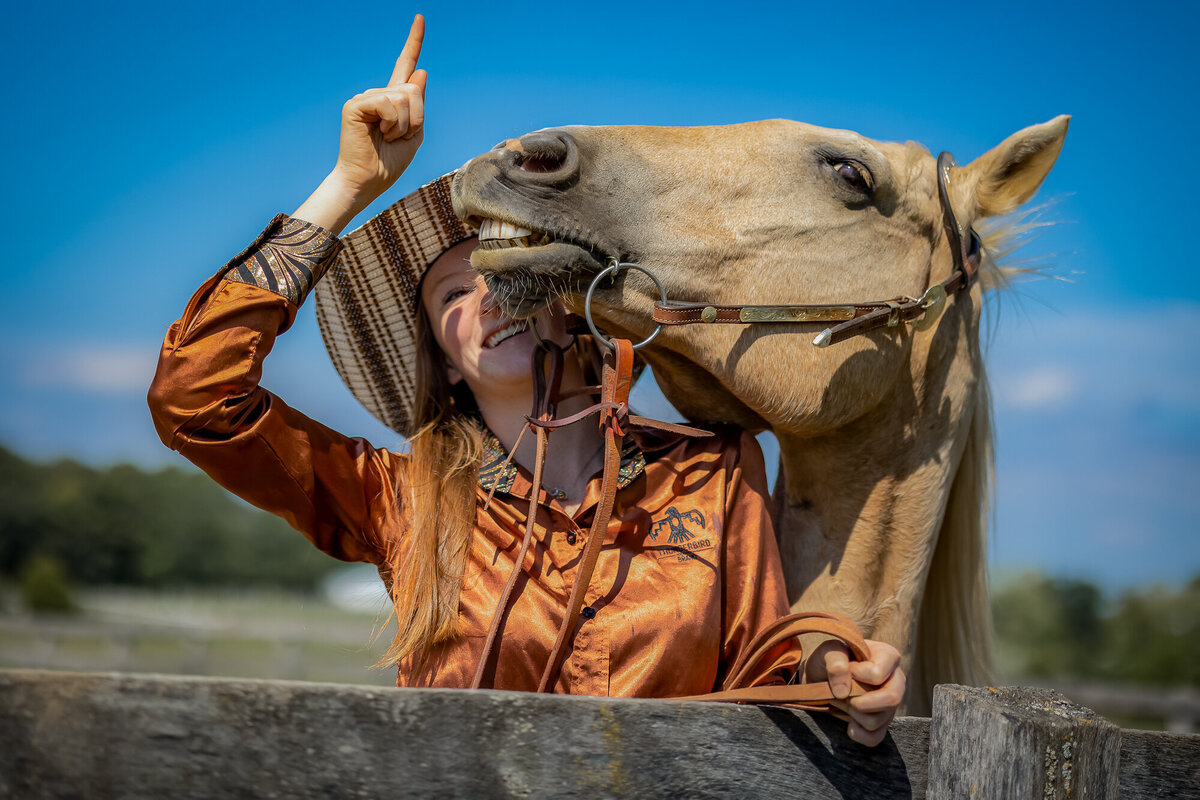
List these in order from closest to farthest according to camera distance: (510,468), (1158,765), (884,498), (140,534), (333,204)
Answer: (1158,765)
(333,204)
(510,468)
(884,498)
(140,534)

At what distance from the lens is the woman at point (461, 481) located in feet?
5.04

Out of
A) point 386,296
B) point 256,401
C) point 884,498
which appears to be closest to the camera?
point 256,401

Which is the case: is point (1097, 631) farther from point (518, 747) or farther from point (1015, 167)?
point (518, 747)

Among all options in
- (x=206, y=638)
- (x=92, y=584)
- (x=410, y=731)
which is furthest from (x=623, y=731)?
(x=92, y=584)

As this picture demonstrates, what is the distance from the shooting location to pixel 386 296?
2121 mm

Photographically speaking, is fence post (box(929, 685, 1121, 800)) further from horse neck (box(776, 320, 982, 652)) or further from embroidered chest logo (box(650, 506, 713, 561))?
horse neck (box(776, 320, 982, 652))

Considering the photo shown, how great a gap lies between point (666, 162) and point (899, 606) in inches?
43.3

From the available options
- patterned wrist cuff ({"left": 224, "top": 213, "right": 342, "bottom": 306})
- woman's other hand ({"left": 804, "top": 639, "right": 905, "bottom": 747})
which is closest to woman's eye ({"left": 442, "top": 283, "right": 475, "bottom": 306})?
patterned wrist cuff ({"left": 224, "top": 213, "right": 342, "bottom": 306})

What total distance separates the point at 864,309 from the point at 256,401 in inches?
48.0

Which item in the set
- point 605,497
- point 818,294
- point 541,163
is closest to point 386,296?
point 541,163

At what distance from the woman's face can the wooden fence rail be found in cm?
95

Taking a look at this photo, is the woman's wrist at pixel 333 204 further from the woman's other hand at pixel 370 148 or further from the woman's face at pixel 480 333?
the woman's face at pixel 480 333

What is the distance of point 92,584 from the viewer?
4106 cm

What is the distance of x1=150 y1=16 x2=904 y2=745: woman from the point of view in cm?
154
